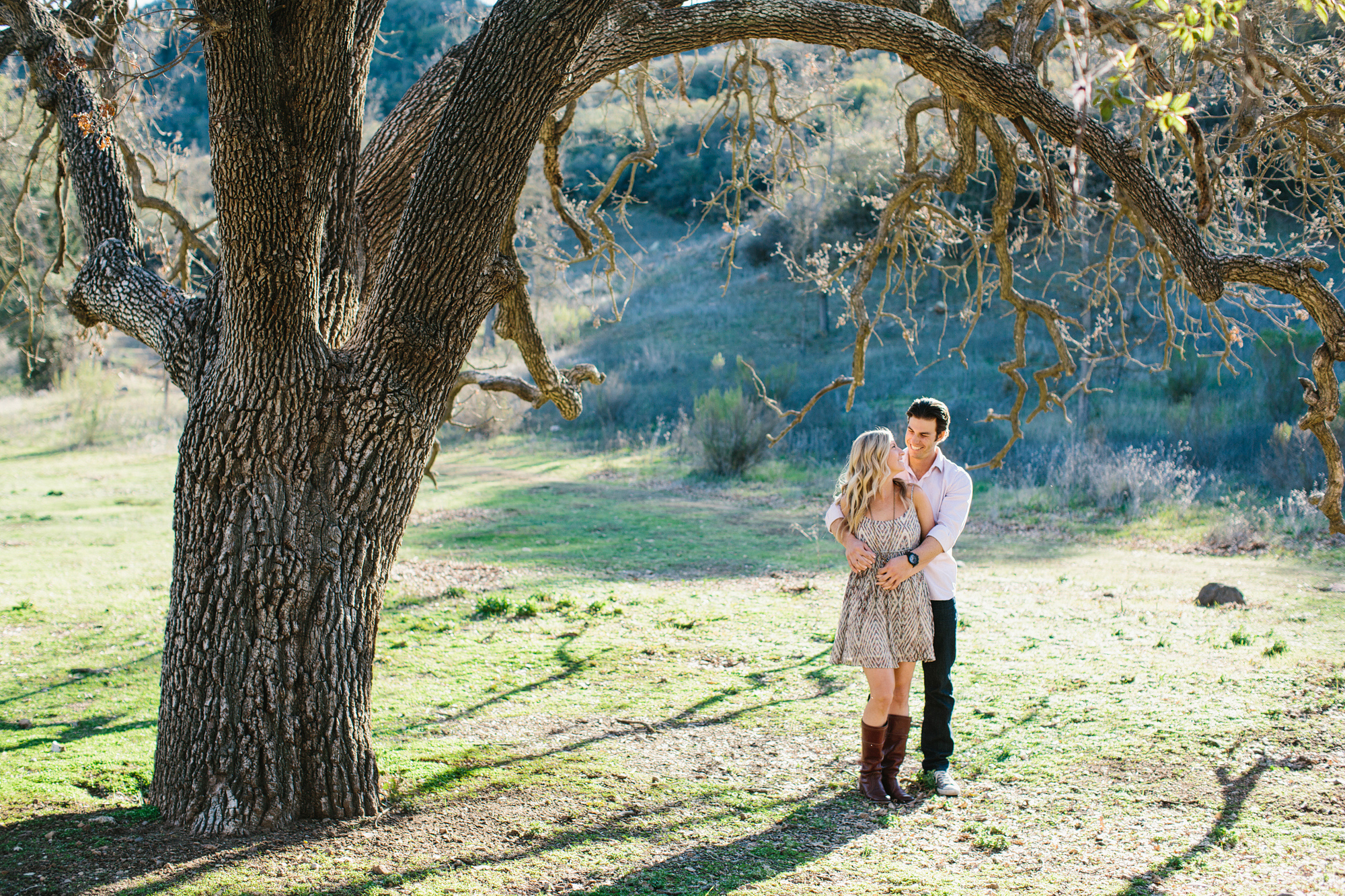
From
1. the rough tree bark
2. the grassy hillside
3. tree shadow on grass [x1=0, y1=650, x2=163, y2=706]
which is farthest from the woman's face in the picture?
tree shadow on grass [x1=0, y1=650, x2=163, y2=706]

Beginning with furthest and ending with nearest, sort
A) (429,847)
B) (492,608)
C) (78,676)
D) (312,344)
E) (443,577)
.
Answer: (443,577)
(492,608)
(78,676)
(312,344)
(429,847)

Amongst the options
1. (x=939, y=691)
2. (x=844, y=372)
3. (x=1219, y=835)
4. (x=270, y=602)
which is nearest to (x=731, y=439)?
(x=844, y=372)

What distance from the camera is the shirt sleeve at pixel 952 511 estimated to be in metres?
3.78

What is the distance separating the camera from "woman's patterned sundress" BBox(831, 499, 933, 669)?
12.2 feet

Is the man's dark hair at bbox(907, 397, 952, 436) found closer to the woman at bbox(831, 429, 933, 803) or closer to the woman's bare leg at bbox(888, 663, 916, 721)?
the woman at bbox(831, 429, 933, 803)

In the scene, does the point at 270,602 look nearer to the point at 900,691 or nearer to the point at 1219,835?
the point at 900,691

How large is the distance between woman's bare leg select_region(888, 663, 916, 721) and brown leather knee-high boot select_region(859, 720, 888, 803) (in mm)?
77

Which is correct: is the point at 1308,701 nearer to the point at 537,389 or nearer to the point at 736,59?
the point at 537,389

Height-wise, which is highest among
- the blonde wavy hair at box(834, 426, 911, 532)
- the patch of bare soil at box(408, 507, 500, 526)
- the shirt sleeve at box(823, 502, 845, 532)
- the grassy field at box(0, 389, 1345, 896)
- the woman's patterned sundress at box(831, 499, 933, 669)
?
the blonde wavy hair at box(834, 426, 911, 532)

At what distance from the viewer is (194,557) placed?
11.3 ft

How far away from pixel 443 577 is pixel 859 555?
5938mm

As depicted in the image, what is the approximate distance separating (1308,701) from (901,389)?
18597 mm

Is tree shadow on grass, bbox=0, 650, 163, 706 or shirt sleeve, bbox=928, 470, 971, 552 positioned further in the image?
tree shadow on grass, bbox=0, 650, 163, 706

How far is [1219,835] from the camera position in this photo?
352 cm
